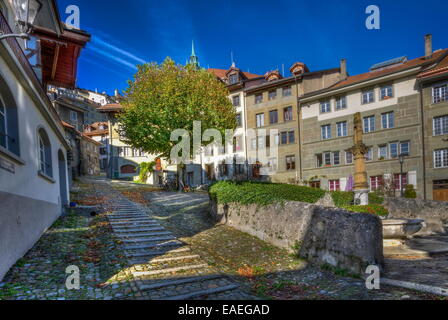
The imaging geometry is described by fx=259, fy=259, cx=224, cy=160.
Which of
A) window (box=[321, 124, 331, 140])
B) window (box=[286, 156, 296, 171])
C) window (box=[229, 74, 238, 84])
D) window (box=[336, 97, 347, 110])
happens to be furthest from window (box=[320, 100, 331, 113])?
window (box=[229, 74, 238, 84])

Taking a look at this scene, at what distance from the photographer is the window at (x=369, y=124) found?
1066 inches

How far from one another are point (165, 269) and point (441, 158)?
88.6 ft

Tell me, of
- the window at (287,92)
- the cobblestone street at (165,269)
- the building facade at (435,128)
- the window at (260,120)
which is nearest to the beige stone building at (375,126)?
the building facade at (435,128)

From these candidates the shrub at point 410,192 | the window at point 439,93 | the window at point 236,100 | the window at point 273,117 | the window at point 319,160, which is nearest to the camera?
the window at point 439,93

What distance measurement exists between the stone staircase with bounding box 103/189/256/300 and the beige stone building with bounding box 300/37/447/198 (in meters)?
21.6

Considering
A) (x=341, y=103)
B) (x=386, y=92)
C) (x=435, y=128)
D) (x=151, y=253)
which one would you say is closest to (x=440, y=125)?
(x=435, y=128)

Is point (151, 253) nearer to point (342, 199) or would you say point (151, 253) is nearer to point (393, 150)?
point (342, 199)

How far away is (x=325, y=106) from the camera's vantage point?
30047 millimetres

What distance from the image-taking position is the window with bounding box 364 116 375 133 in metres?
27.1

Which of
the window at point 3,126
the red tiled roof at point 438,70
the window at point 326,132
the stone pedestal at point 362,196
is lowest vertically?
the stone pedestal at point 362,196

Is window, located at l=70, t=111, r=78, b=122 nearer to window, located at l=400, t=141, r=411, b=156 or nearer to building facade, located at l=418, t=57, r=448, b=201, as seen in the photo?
window, located at l=400, t=141, r=411, b=156

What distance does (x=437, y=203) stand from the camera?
1368 centimetres

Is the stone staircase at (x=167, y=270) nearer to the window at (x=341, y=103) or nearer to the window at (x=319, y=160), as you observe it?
the window at (x=319, y=160)

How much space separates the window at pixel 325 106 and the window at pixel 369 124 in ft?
13.5
